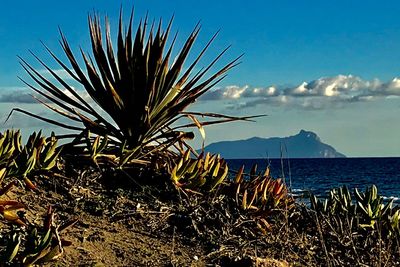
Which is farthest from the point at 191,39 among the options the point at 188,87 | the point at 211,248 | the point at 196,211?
the point at 211,248

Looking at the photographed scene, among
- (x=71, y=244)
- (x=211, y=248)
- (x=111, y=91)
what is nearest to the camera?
(x=71, y=244)

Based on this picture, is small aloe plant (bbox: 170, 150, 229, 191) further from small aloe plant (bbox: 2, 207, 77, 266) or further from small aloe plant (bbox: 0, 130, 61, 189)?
small aloe plant (bbox: 2, 207, 77, 266)

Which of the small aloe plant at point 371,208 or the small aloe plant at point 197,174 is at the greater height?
the small aloe plant at point 197,174

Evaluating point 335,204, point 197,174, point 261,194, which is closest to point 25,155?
point 197,174

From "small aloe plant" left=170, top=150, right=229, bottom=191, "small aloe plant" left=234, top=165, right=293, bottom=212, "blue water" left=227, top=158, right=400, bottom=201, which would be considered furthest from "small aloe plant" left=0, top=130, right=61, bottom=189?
"blue water" left=227, top=158, right=400, bottom=201

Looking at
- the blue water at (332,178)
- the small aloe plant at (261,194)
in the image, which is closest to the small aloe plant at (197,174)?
the small aloe plant at (261,194)

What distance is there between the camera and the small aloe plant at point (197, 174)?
7.91 metres

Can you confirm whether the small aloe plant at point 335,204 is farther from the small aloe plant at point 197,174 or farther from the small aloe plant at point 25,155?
the small aloe plant at point 25,155

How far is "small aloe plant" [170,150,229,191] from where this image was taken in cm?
791

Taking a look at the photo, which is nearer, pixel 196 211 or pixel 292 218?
pixel 196 211

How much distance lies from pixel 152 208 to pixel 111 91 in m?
2.01

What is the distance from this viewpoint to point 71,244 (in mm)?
6242

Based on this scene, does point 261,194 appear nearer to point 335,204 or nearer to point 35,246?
point 335,204

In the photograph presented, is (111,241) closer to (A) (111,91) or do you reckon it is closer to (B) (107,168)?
(B) (107,168)
